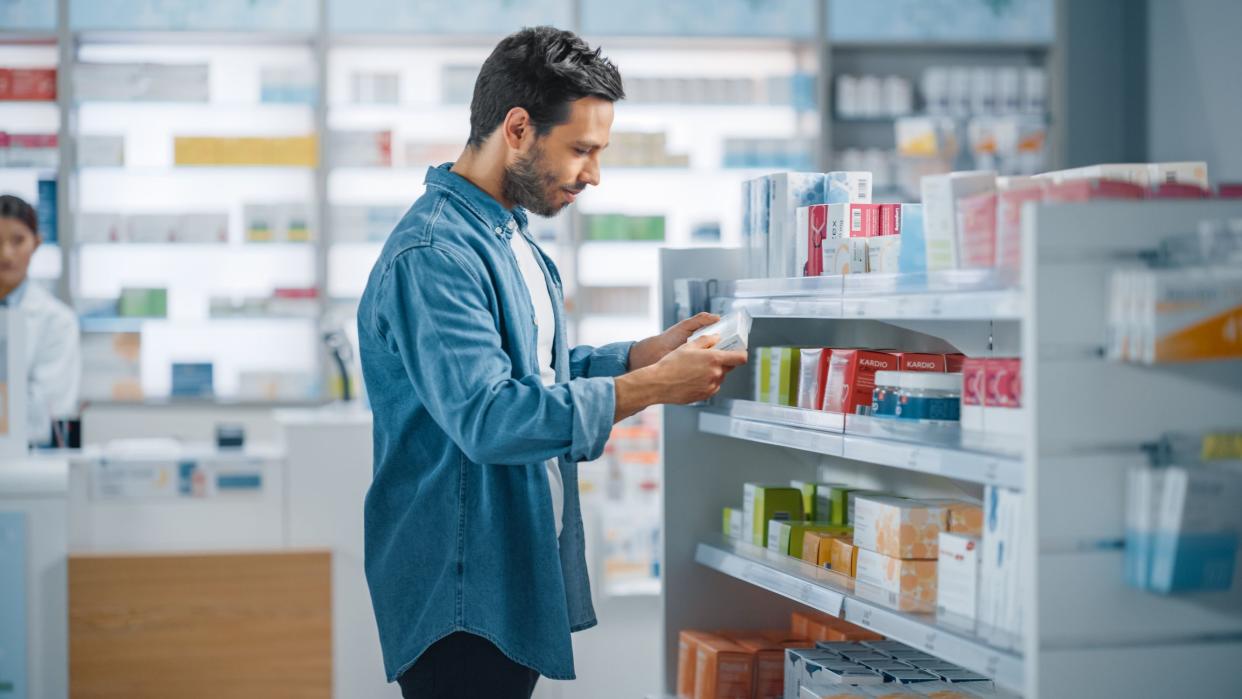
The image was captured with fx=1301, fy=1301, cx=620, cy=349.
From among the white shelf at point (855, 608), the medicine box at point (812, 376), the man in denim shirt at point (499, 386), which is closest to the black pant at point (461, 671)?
the man in denim shirt at point (499, 386)

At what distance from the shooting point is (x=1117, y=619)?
191 centimetres

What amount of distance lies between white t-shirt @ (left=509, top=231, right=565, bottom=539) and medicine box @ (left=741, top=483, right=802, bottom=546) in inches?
25.1

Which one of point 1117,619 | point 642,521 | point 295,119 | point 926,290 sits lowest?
point 642,521

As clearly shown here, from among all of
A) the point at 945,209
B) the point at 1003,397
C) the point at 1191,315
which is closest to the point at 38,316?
the point at 945,209

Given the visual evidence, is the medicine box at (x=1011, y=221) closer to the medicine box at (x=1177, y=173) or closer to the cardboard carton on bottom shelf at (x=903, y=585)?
the medicine box at (x=1177, y=173)

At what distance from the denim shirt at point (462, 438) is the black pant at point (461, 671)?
0.03 meters

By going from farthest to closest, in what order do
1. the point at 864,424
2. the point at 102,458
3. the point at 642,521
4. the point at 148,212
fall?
the point at 148,212 < the point at 642,521 < the point at 102,458 < the point at 864,424

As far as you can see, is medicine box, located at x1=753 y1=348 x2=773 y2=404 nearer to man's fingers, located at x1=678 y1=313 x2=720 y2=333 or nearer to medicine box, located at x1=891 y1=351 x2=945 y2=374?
man's fingers, located at x1=678 y1=313 x2=720 y2=333

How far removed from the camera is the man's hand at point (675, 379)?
7.54 ft

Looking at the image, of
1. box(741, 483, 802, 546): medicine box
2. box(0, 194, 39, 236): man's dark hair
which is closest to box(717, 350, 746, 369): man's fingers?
box(741, 483, 802, 546): medicine box

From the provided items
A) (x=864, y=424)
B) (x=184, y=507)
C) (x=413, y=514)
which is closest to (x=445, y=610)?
(x=413, y=514)

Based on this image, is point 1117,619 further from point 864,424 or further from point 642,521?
point 642,521

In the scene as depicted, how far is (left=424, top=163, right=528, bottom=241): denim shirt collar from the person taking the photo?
237cm

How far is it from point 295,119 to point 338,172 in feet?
1.45
